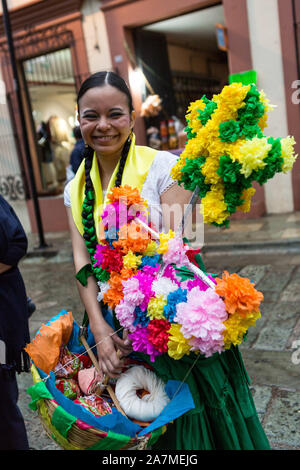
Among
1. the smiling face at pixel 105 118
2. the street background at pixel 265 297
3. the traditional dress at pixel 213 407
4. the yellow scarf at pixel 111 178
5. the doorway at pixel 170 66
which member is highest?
the doorway at pixel 170 66

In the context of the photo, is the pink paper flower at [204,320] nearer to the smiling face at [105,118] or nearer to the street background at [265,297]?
the smiling face at [105,118]

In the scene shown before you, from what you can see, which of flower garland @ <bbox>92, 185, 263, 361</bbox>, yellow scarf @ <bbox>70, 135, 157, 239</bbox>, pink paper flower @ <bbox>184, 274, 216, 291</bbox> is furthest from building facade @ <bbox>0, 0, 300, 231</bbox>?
pink paper flower @ <bbox>184, 274, 216, 291</bbox>

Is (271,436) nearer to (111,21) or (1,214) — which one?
(1,214)

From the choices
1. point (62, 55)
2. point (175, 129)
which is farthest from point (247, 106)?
point (62, 55)

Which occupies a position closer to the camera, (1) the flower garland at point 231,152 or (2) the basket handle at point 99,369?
(1) the flower garland at point 231,152

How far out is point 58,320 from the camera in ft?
5.34

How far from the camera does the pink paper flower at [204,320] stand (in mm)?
1237

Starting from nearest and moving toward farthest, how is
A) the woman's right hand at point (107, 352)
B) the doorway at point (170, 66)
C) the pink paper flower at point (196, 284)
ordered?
the pink paper flower at point (196, 284)
the woman's right hand at point (107, 352)
the doorway at point (170, 66)

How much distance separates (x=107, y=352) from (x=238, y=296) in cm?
57

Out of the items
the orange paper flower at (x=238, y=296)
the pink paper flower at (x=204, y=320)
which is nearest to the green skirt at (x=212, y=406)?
the pink paper flower at (x=204, y=320)

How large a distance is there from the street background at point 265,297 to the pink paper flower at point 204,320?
136 cm

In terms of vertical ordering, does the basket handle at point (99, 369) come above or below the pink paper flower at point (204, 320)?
below

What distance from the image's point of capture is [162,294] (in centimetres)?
138

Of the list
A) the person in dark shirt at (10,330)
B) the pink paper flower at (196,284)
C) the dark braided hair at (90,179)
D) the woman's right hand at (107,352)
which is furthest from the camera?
the person in dark shirt at (10,330)
